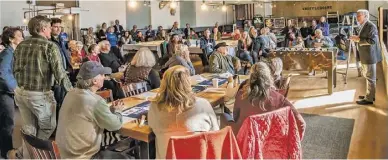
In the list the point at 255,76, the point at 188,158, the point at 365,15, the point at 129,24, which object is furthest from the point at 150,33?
the point at 188,158

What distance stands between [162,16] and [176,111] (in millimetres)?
13110

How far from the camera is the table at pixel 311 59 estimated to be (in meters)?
6.20

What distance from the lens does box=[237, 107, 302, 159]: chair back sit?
2.29m

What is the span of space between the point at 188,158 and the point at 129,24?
12.2 m

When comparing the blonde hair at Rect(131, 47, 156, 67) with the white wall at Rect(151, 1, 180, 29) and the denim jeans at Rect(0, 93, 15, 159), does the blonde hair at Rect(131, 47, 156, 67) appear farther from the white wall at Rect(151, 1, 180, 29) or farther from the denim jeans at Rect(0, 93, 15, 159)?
the white wall at Rect(151, 1, 180, 29)

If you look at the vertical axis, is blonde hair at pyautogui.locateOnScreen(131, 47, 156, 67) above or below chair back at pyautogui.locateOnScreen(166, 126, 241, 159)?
above

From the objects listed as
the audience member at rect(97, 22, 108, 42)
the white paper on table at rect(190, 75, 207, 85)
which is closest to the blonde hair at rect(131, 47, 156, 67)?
the white paper on table at rect(190, 75, 207, 85)

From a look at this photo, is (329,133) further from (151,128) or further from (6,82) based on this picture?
(6,82)

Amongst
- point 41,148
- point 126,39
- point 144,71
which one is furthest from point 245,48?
point 41,148

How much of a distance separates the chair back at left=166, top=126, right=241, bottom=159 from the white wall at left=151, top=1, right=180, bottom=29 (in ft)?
42.1

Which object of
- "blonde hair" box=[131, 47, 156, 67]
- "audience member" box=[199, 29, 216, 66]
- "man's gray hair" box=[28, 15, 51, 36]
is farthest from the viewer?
"audience member" box=[199, 29, 216, 66]

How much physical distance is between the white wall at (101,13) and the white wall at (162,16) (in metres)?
1.45

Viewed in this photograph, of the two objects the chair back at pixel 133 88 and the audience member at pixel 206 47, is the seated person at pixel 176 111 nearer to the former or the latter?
the chair back at pixel 133 88

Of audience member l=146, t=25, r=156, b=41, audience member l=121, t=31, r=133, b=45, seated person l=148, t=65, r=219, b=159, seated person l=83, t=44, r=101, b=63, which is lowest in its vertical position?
seated person l=148, t=65, r=219, b=159
